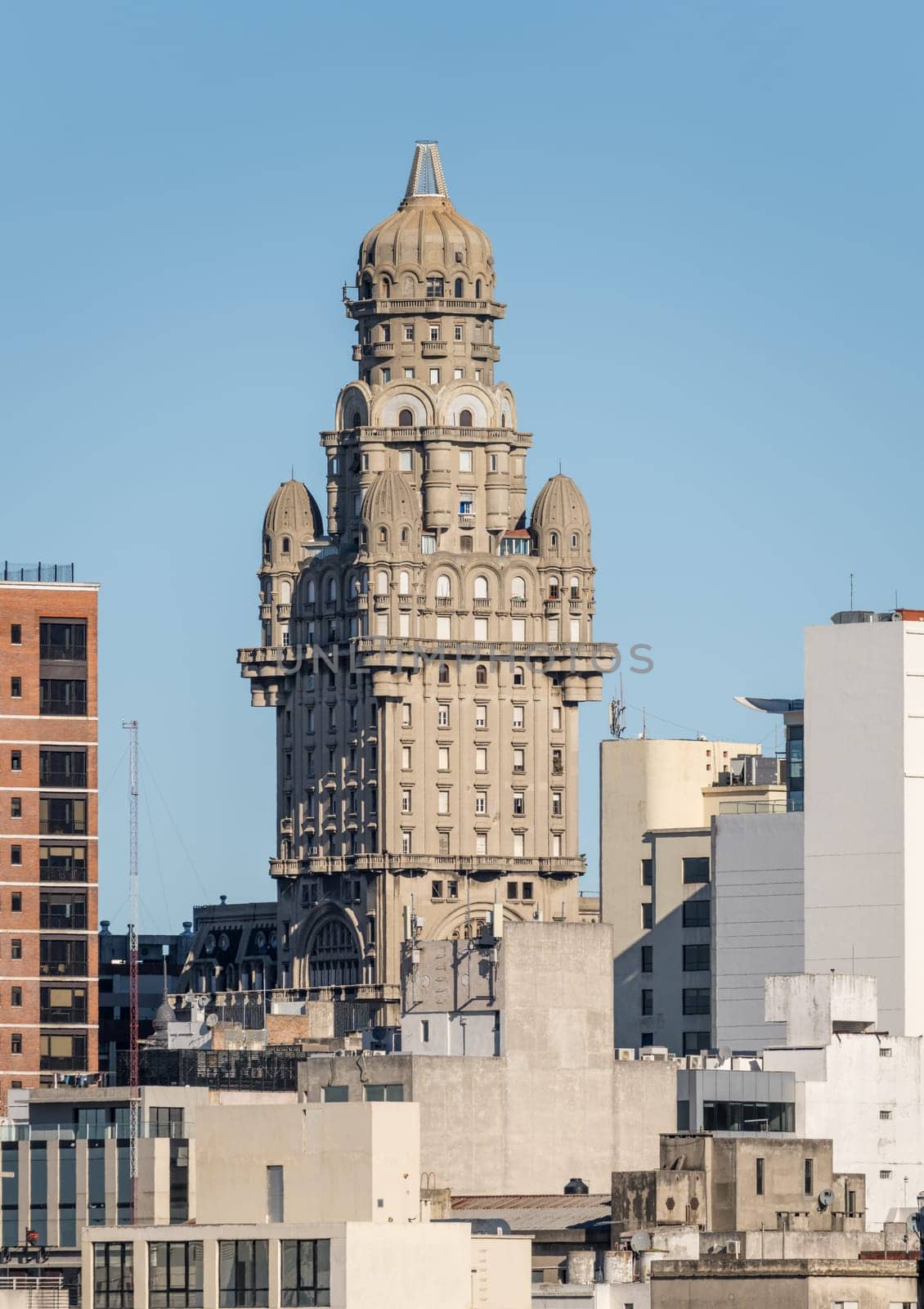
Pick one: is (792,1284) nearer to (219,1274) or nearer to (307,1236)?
(307,1236)

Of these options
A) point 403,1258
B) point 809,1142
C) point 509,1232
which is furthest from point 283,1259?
point 809,1142

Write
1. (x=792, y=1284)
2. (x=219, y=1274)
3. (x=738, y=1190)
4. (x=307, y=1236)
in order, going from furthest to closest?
1. (x=738, y=1190)
2. (x=219, y=1274)
3. (x=307, y=1236)
4. (x=792, y=1284)

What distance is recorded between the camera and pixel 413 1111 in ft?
563

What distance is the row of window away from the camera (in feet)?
524

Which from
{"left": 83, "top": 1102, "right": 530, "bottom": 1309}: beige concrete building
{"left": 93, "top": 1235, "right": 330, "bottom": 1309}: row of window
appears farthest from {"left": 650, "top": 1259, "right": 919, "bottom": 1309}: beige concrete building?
{"left": 93, "top": 1235, "right": 330, "bottom": 1309}: row of window

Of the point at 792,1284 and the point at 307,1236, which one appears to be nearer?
the point at 792,1284

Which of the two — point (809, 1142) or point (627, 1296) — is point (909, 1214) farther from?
point (627, 1296)

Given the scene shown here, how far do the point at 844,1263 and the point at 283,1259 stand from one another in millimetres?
16020

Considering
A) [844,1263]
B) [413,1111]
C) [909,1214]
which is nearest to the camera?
[844,1263]

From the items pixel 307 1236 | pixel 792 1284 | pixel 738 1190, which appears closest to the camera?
pixel 792 1284

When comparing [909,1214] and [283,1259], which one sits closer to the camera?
[283,1259]

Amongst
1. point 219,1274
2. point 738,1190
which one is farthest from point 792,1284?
point 738,1190

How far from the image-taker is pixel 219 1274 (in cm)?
16138

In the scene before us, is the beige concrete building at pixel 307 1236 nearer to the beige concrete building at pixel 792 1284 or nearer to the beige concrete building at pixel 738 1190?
the beige concrete building at pixel 792 1284
